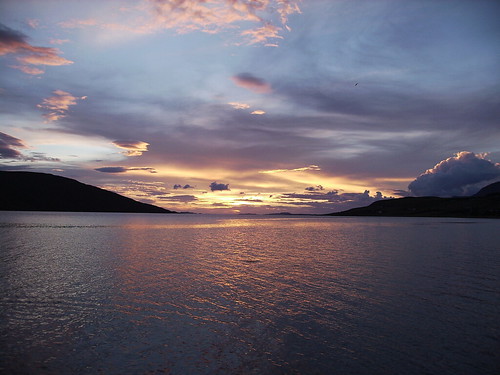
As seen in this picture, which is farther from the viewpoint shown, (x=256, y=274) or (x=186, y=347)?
(x=256, y=274)

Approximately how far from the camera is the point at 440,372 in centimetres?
1463

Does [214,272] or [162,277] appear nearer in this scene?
[162,277]

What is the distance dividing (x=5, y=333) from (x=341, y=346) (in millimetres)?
18144

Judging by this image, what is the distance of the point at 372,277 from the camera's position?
35094mm

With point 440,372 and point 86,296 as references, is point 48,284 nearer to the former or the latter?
point 86,296

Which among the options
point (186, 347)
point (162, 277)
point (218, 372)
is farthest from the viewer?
point (162, 277)

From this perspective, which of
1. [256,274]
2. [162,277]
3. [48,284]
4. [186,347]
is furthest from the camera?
[256,274]

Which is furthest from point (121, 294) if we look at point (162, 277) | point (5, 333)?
point (5, 333)

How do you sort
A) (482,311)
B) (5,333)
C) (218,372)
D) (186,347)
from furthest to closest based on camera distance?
1. (482,311)
2. (5,333)
3. (186,347)
4. (218,372)

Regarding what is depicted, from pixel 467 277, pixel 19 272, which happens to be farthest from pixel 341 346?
pixel 19 272

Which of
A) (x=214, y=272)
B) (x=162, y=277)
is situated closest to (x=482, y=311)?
(x=214, y=272)

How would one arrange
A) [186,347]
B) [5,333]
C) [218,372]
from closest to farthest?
1. [218,372]
2. [186,347]
3. [5,333]

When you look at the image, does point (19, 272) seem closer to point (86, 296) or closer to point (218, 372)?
point (86, 296)

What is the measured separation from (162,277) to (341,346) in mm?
21856
